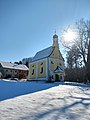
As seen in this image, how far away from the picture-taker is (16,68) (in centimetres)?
7081

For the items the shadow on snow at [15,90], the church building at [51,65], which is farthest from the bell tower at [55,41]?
the shadow on snow at [15,90]

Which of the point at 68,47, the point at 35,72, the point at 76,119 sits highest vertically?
the point at 68,47

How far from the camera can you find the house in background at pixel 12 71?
67188mm

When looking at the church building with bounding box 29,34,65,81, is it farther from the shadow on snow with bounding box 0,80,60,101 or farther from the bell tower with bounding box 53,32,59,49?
the shadow on snow with bounding box 0,80,60,101

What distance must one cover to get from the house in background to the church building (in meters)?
23.9

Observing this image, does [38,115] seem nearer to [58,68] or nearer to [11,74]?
[58,68]

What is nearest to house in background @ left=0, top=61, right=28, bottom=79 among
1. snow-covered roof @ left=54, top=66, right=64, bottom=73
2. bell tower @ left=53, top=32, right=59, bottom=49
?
snow-covered roof @ left=54, top=66, right=64, bottom=73

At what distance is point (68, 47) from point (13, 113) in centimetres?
3442

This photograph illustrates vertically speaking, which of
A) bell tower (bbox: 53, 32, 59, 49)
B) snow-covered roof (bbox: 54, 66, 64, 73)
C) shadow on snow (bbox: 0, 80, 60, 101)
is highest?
Answer: bell tower (bbox: 53, 32, 59, 49)

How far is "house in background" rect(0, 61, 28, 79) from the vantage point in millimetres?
67188

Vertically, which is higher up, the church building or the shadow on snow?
the church building

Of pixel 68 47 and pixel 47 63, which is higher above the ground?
pixel 68 47

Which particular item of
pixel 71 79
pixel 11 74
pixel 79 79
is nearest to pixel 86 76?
pixel 79 79

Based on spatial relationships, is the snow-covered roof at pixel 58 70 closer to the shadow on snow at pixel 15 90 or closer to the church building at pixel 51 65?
the church building at pixel 51 65
